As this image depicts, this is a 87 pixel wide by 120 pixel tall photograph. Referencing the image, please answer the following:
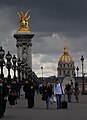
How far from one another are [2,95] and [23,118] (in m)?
1.41

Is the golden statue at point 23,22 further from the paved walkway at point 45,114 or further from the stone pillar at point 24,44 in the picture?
the paved walkway at point 45,114

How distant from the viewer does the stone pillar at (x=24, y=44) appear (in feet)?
593

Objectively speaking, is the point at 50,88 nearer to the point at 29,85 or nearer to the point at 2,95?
the point at 29,85

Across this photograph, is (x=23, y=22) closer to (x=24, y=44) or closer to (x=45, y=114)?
(x=24, y=44)

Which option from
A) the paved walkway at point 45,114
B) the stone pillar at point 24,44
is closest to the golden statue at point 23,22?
the stone pillar at point 24,44

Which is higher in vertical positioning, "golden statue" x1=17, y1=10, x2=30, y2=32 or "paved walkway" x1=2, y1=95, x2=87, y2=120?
"golden statue" x1=17, y1=10, x2=30, y2=32

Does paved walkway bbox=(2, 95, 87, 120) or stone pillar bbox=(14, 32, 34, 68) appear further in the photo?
stone pillar bbox=(14, 32, 34, 68)

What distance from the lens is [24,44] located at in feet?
597

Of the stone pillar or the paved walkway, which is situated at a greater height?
the stone pillar

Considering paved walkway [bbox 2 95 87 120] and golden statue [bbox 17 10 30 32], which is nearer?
paved walkway [bbox 2 95 87 120]

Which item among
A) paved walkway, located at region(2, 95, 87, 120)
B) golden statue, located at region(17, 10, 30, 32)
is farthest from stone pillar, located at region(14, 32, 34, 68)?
paved walkway, located at region(2, 95, 87, 120)

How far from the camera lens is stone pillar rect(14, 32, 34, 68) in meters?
181

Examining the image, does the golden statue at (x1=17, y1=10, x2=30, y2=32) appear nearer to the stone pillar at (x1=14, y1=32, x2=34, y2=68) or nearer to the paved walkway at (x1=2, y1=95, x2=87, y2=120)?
the stone pillar at (x1=14, y1=32, x2=34, y2=68)

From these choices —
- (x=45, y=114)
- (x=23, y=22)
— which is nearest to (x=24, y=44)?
(x=23, y=22)
